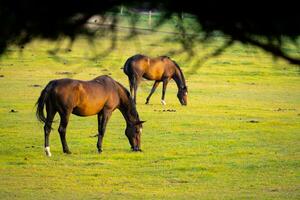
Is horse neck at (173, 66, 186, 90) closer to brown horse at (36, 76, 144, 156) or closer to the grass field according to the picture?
the grass field

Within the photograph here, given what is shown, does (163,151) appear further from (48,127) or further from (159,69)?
(159,69)

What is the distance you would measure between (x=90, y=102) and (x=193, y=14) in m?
13.1

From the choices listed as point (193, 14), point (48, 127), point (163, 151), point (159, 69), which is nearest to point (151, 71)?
point (159, 69)

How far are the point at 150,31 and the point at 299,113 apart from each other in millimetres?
20664

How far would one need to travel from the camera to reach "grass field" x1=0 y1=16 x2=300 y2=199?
11.9m

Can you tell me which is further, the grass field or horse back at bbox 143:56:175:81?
horse back at bbox 143:56:175:81

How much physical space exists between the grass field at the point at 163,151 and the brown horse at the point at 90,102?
1.24 feet

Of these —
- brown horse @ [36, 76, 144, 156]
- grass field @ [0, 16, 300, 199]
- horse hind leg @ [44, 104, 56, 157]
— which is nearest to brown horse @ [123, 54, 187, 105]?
grass field @ [0, 16, 300, 199]

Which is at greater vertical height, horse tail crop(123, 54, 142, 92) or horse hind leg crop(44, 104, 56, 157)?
horse hind leg crop(44, 104, 56, 157)

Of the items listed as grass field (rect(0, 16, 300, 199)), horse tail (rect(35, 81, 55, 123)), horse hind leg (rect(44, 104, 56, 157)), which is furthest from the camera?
horse hind leg (rect(44, 104, 56, 157))

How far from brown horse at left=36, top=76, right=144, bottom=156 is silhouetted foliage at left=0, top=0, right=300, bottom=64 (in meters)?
11.8

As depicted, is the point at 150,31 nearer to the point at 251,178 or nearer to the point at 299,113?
the point at 251,178

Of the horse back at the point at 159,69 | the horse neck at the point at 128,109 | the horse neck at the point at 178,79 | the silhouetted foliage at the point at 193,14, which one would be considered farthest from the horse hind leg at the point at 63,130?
the silhouetted foliage at the point at 193,14

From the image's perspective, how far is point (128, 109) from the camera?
1650 centimetres
